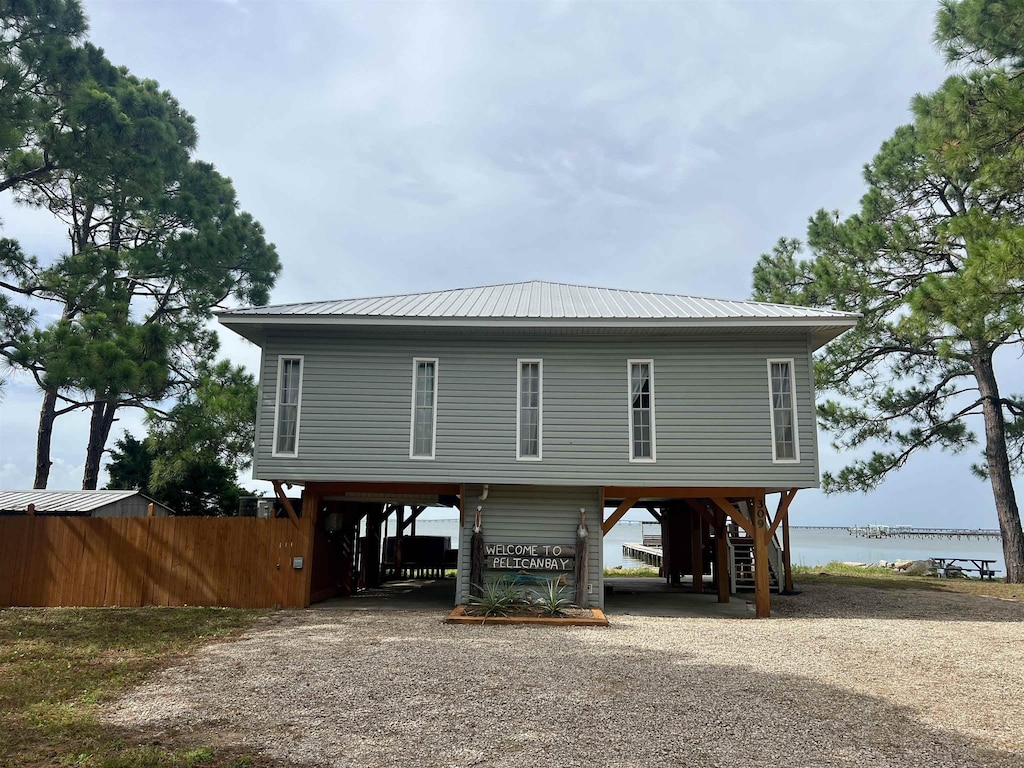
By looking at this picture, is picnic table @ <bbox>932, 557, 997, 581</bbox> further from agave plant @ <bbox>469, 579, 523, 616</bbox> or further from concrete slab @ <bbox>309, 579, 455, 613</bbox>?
agave plant @ <bbox>469, 579, 523, 616</bbox>

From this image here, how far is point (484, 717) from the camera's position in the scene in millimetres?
6605

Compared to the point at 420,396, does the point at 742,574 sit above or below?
below

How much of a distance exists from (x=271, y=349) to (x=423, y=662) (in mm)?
7483

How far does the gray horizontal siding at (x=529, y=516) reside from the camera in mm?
13797

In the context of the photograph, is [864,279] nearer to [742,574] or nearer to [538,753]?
[742,574]

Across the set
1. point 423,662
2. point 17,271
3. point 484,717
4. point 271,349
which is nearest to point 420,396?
point 271,349

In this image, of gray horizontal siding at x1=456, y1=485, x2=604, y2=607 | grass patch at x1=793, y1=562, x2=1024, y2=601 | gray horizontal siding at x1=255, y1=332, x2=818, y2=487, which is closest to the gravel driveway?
gray horizontal siding at x1=456, y1=485, x2=604, y2=607

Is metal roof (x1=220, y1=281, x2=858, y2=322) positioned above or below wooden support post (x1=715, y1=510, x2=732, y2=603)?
above

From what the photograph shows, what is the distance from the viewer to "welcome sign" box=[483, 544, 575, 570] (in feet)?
44.5

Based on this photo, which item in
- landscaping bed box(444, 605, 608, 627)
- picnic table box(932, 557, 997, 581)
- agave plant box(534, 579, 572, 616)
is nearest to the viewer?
landscaping bed box(444, 605, 608, 627)

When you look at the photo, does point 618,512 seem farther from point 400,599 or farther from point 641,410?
point 400,599

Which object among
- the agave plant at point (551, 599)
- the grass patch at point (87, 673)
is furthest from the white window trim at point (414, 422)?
the grass patch at point (87, 673)

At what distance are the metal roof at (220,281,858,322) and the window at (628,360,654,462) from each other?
1070 mm

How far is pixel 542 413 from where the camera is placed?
1371cm
